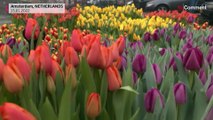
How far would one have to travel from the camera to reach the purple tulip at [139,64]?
1.86m

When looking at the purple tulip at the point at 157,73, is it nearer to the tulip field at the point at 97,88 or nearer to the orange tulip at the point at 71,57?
the tulip field at the point at 97,88

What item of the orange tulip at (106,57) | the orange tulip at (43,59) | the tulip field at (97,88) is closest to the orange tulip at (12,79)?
the tulip field at (97,88)

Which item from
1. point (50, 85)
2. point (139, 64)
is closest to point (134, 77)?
point (139, 64)

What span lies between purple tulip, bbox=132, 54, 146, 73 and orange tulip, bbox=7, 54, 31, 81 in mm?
555

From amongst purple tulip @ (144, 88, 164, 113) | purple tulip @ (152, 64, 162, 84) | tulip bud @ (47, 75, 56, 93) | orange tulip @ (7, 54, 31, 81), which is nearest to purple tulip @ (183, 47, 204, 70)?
purple tulip @ (152, 64, 162, 84)

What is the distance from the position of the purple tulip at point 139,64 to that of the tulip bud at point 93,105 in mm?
544

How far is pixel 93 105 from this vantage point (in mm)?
1331

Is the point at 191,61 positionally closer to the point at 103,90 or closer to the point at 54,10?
the point at 103,90

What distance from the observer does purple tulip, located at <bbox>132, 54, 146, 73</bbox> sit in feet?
6.09

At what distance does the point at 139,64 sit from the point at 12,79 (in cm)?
67

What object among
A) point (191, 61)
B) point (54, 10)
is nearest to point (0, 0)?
point (54, 10)

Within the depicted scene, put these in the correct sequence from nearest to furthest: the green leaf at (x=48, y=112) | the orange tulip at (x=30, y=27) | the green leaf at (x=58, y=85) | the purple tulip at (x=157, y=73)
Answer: the green leaf at (x=48, y=112) → the green leaf at (x=58, y=85) → the purple tulip at (x=157, y=73) → the orange tulip at (x=30, y=27)

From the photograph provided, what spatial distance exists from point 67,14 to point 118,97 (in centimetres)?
732

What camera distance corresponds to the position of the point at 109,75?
151 centimetres
